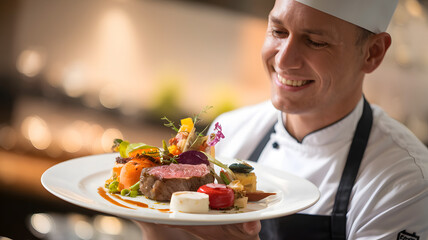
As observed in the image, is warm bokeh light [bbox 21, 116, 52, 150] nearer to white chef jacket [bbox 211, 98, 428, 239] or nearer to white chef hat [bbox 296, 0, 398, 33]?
white chef jacket [bbox 211, 98, 428, 239]

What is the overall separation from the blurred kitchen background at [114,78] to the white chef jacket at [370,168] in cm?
175

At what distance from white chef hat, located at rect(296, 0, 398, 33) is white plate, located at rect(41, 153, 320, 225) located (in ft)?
2.01

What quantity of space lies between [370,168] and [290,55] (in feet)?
1.75

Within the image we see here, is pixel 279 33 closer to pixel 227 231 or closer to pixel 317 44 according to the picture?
pixel 317 44

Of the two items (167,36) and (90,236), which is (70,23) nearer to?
(167,36)

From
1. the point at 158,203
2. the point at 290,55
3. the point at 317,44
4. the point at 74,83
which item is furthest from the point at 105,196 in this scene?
the point at 74,83

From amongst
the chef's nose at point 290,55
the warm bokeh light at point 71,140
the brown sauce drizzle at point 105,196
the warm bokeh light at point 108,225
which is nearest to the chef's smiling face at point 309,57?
A: the chef's nose at point 290,55

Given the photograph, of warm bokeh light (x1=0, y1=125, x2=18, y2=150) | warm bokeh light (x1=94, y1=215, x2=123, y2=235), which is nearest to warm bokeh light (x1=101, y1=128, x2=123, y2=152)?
warm bokeh light (x1=94, y1=215, x2=123, y2=235)

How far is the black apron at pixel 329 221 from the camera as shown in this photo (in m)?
1.94

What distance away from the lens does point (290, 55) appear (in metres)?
1.86

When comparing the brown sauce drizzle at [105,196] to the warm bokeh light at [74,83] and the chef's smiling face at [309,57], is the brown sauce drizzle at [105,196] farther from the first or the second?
the warm bokeh light at [74,83]

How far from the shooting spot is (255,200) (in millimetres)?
1662

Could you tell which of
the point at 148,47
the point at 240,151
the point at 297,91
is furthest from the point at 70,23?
the point at 297,91

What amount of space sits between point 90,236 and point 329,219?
1542 mm
